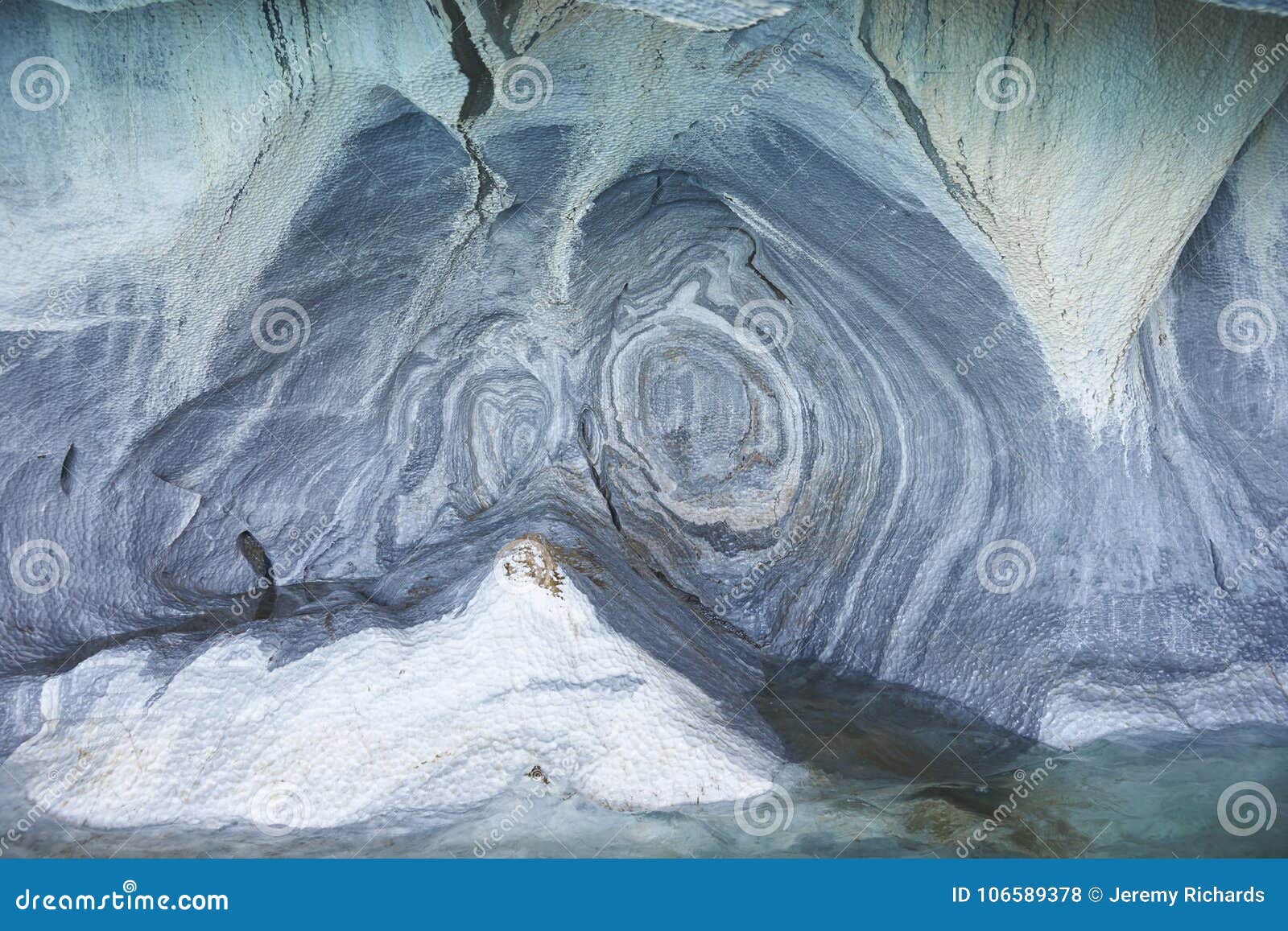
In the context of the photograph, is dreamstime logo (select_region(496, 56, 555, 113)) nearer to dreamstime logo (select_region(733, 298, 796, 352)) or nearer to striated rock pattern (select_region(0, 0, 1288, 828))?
striated rock pattern (select_region(0, 0, 1288, 828))

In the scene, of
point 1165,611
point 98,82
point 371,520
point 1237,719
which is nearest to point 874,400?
point 1165,611
